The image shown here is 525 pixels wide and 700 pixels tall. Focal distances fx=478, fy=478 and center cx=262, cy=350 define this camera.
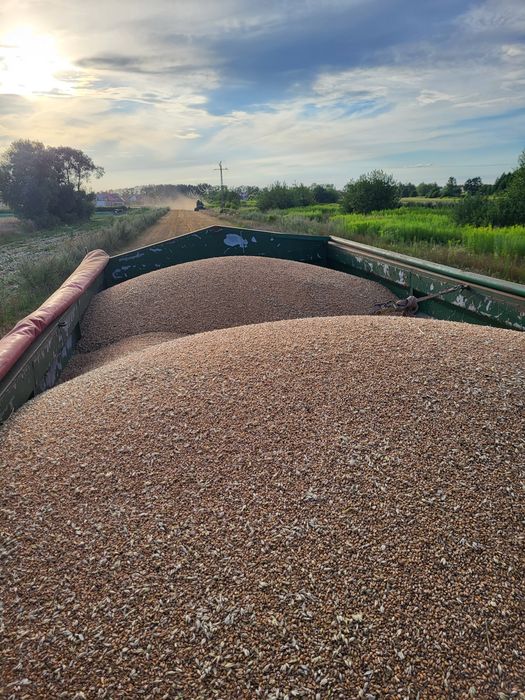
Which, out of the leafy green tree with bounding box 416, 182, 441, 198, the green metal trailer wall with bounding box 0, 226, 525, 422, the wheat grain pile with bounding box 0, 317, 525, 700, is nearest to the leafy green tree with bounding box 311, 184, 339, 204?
the leafy green tree with bounding box 416, 182, 441, 198

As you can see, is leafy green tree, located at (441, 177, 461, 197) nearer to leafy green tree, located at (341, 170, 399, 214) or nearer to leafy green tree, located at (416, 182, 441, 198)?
leafy green tree, located at (416, 182, 441, 198)

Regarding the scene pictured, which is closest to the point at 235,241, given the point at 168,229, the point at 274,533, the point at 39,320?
the point at 39,320

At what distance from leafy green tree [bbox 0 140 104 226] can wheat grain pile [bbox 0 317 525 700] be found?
2982 cm

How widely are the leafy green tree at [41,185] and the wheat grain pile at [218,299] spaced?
90.8 feet

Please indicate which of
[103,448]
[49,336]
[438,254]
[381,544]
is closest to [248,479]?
[381,544]

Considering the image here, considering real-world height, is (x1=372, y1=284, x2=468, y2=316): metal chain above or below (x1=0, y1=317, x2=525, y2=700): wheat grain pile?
above

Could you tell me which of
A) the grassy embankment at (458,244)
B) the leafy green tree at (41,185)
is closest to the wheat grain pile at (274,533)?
the grassy embankment at (458,244)

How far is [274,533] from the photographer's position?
121 cm

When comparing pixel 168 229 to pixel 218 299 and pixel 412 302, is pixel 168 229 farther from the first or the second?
pixel 412 302

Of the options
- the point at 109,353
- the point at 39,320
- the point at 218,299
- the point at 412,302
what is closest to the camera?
the point at 39,320

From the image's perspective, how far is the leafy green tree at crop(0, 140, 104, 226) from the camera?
1073 inches

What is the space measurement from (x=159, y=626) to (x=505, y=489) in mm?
943

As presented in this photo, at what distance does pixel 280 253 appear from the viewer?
182 inches

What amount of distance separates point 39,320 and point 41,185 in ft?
97.6
